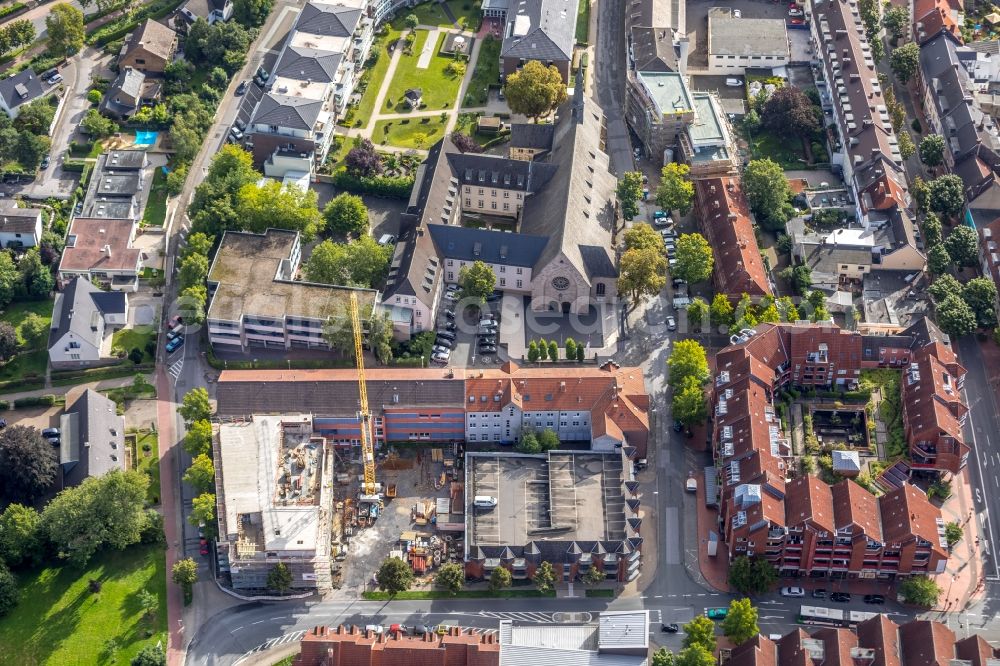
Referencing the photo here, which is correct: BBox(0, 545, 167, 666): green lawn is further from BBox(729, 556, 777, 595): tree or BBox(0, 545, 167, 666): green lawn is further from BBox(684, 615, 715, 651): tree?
BBox(729, 556, 777, 595): tree

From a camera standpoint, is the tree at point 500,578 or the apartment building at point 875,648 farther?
the tree at point 500,578

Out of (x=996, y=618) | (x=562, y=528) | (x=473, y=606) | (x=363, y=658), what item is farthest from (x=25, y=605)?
(x=996, y=618)

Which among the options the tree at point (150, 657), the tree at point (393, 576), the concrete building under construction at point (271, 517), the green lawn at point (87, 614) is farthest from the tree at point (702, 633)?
the green lawn at point (87, 614)

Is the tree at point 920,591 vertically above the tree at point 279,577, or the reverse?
the tree at point 279,577

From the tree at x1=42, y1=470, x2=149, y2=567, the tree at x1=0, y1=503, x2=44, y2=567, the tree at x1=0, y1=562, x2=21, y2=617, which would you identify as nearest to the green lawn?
the tree at x1=0, y1=562, x2=21, y2=617

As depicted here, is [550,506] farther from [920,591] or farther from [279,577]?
[920,591]

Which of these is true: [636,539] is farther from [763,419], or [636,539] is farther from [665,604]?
[763,419]

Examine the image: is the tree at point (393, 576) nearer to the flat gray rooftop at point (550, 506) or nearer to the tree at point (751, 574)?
the flat gray rooftop at point (550, 506)
